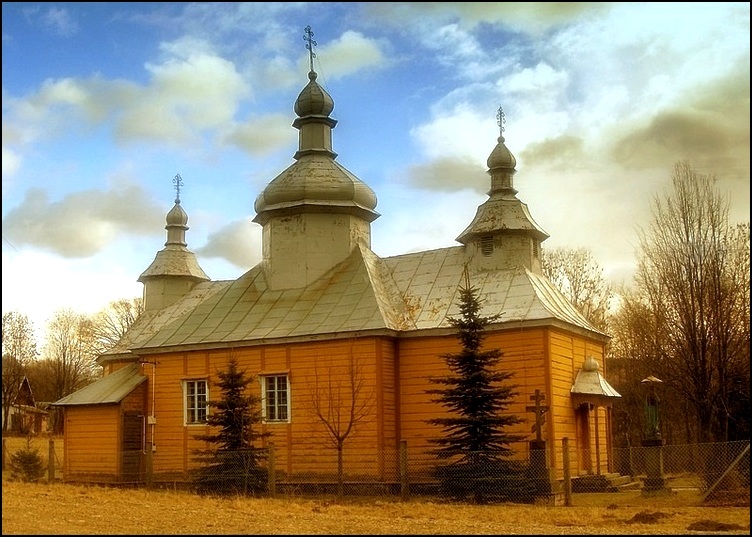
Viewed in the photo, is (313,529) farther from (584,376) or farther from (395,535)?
(584,376)

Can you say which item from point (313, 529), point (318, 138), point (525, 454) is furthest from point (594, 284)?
point (313, 529)

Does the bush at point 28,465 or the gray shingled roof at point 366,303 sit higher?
the gray shingled roof at point 366,303

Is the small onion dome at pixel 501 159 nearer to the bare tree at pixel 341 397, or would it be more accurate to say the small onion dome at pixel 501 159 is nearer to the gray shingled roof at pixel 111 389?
the bare tree at pixel 341 397

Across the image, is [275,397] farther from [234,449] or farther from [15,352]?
[15,352]

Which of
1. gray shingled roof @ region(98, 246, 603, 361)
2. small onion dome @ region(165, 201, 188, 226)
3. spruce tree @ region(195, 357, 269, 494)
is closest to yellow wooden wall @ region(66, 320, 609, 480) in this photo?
gray shingled roof @ region(98, 246, 603, 361)

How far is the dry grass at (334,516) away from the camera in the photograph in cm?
1311

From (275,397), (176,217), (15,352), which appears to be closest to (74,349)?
(15,352)

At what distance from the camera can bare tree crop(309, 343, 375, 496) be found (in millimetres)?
23906

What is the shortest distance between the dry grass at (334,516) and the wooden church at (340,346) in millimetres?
4427

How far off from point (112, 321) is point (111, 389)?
121 ft

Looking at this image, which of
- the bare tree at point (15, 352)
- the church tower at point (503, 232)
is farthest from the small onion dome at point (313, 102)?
the bare tree at point (15, 352)

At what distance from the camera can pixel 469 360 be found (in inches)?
800

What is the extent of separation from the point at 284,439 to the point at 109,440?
6331 mm

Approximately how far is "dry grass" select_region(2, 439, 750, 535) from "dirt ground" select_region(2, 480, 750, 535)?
0.01 metres
